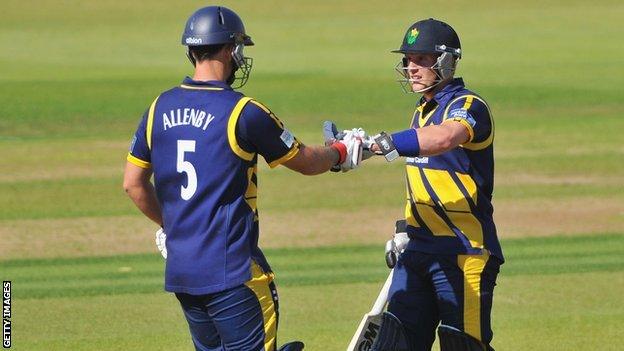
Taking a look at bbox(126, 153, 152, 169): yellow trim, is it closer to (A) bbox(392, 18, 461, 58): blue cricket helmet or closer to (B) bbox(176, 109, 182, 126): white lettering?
(B) bbox(176, 109, 182, 126): white lettering

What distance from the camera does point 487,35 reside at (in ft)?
115

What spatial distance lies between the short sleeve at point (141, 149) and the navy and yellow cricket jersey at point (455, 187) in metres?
1.60

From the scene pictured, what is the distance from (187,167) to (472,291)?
74.1 inches

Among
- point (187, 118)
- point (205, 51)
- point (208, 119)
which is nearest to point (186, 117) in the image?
point (187, 118)

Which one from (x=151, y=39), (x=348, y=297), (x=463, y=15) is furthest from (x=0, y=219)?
(x=463, y=15)

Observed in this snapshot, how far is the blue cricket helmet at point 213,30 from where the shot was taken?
20.6 ft

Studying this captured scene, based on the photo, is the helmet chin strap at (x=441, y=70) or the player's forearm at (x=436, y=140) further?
the helmet chin strap at (x=441, y=70)

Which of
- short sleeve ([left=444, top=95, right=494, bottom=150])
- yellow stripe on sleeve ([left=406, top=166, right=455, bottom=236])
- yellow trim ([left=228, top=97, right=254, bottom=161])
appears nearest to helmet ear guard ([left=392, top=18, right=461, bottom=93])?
short sleeve ([left=444, top=95, right=494, bottom=150])

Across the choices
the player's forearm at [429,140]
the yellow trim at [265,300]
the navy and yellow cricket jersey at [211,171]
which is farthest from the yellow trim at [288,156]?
the player's forearm at [429,140]

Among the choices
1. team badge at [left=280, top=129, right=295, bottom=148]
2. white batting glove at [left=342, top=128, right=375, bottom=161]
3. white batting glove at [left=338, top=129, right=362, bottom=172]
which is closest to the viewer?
team badge at [left=280, top=129, right=295, bottom=148]

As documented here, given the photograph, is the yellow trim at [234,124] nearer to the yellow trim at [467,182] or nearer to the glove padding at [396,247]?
the yellow trim at [467,182]

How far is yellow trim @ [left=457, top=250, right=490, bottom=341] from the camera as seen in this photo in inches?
286

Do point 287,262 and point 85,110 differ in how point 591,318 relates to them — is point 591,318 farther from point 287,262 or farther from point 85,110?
Result: point 85,110

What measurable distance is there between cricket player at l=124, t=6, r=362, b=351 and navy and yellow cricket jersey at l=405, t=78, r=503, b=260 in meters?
1.12
